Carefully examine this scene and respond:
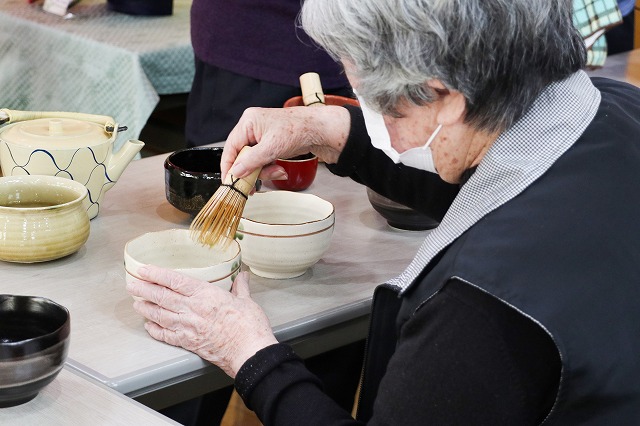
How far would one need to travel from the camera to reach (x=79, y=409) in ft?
2.99

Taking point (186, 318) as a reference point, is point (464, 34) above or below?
above

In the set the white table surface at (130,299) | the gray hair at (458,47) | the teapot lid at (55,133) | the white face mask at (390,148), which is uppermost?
the gray hair at (458,47)

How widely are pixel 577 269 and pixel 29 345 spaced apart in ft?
1.71

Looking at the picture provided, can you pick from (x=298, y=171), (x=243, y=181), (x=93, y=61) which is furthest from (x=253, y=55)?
(x=93, y=61)

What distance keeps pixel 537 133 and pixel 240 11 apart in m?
1.07

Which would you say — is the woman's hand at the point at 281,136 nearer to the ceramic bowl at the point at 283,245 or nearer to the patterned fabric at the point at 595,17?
the ceramic bowl at the point at 283,245

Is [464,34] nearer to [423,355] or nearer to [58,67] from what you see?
[423,355]

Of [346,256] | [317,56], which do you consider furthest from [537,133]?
[317,56]

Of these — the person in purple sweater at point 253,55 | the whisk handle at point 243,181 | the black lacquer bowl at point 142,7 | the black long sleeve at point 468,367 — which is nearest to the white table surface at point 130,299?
the whisk handle at point 243,181

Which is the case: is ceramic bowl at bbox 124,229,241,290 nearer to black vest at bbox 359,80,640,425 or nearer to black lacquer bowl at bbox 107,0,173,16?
black vest at bbox 359,80,640,425

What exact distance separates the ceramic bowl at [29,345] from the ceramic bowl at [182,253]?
17cm

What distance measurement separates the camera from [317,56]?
1882 millimetres

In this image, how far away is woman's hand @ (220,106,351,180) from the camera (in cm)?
126

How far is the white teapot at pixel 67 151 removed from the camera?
1.29 m
